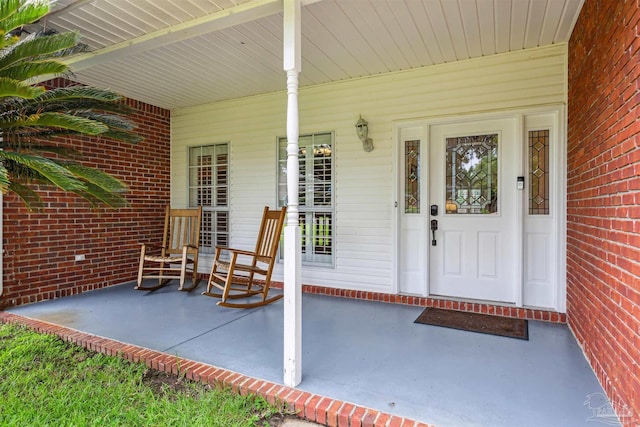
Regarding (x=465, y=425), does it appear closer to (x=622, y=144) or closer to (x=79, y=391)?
(x=622, y=144)

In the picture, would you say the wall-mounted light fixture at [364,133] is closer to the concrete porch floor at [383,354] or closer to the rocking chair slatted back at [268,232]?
the rocking chair slatted back at [268,232]

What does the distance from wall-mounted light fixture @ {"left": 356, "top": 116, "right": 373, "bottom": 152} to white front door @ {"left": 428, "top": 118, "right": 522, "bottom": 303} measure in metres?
0.68

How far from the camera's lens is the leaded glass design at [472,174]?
3.62 m

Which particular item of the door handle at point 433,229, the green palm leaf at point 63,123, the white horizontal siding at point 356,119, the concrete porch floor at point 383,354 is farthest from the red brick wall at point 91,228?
the door handle at point 433,229

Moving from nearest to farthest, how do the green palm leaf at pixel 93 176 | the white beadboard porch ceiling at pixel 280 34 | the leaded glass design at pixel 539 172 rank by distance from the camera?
1. the green palm leaf at pixel 93 176
2. the white beadboard porch ceiling at pixel 280 34
3. the leaded glass design at pixel 539 172

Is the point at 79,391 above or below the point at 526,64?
below

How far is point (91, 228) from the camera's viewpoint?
459 cm

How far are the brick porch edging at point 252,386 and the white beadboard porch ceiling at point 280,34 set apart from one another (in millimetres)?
2442

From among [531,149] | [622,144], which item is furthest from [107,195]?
[531,149]

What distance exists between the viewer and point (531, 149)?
346 centimetres

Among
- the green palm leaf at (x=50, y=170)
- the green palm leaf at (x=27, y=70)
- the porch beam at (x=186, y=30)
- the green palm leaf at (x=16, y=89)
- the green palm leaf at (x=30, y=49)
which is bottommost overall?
the green palm leaf at (x=50, y=170)

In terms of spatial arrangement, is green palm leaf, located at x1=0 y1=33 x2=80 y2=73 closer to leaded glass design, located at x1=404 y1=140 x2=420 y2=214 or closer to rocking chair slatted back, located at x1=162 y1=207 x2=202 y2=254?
rocking chair slatted back, located at x1=162 y1=207 x2=202 y2=254

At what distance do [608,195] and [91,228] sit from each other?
5321 mm

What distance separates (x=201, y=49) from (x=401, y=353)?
3.33 meters
